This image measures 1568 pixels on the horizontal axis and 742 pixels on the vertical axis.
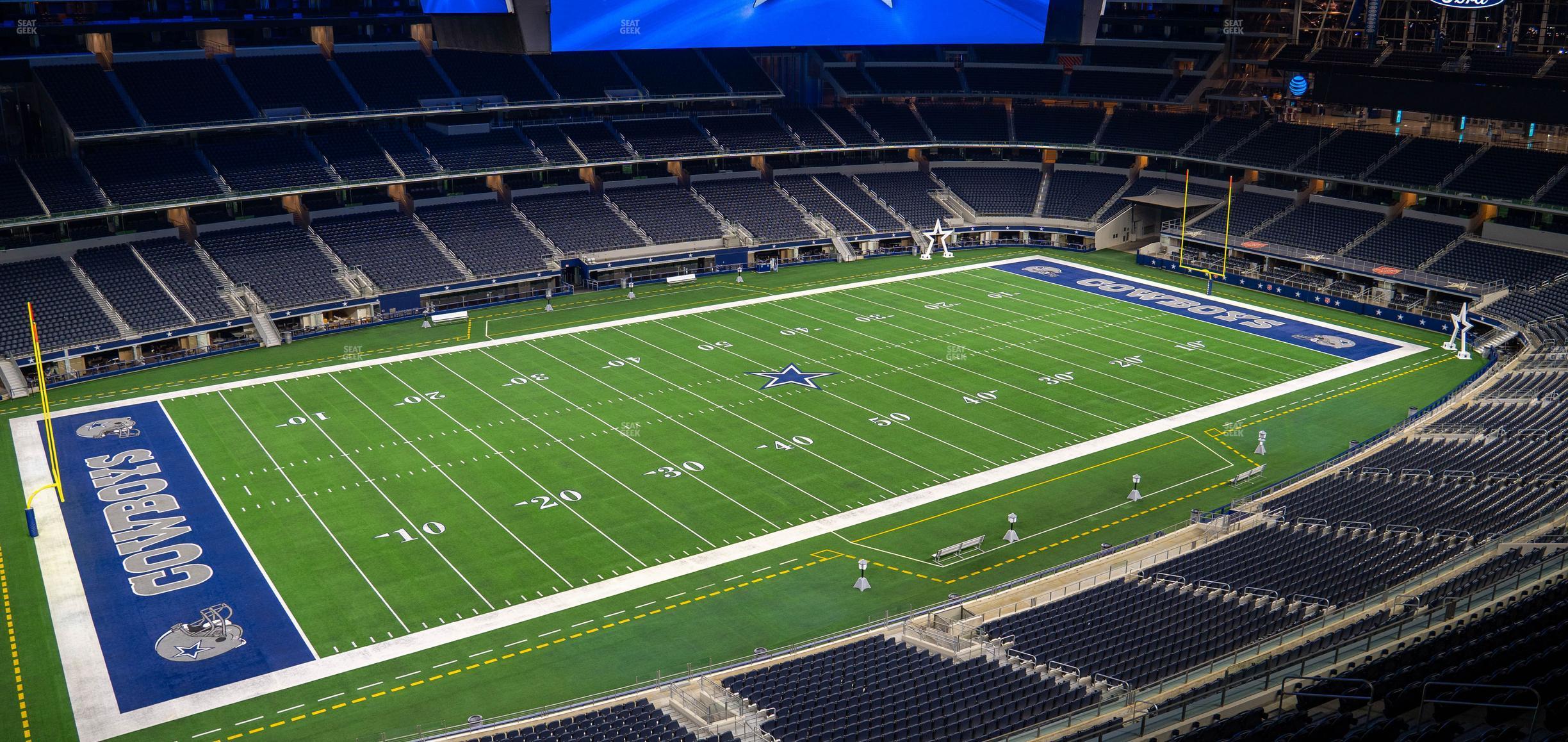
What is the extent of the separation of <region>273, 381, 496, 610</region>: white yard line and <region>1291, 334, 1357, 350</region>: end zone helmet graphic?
112 ft

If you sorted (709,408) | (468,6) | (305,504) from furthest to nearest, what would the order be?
(468,6)
(709,408)
(305,504)

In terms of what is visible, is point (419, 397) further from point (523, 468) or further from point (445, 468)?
point (523, 468)

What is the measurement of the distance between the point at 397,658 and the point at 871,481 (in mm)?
13922

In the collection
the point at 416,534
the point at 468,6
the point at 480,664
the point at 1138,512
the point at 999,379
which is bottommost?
the point at 480,664

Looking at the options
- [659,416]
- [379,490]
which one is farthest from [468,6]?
[379,490]

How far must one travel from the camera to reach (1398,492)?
29484 mm

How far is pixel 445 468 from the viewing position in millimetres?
35031

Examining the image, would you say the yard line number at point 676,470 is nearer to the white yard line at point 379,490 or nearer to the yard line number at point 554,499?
the yard line number at point 554,499

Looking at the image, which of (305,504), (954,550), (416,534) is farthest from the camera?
(305,504)

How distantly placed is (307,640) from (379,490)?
322 inches

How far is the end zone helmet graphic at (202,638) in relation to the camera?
82.6 feet

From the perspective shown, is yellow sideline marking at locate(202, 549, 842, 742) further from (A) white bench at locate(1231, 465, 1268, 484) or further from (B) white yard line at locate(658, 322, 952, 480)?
(A) white bench at locate(1231, 465, 1268, 484)

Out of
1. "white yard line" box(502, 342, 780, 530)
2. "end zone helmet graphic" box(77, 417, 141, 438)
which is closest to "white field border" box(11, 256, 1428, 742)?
"end zone helmet graphic" box(77, 417, 141, 438)

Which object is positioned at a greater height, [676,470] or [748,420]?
[748,420]
